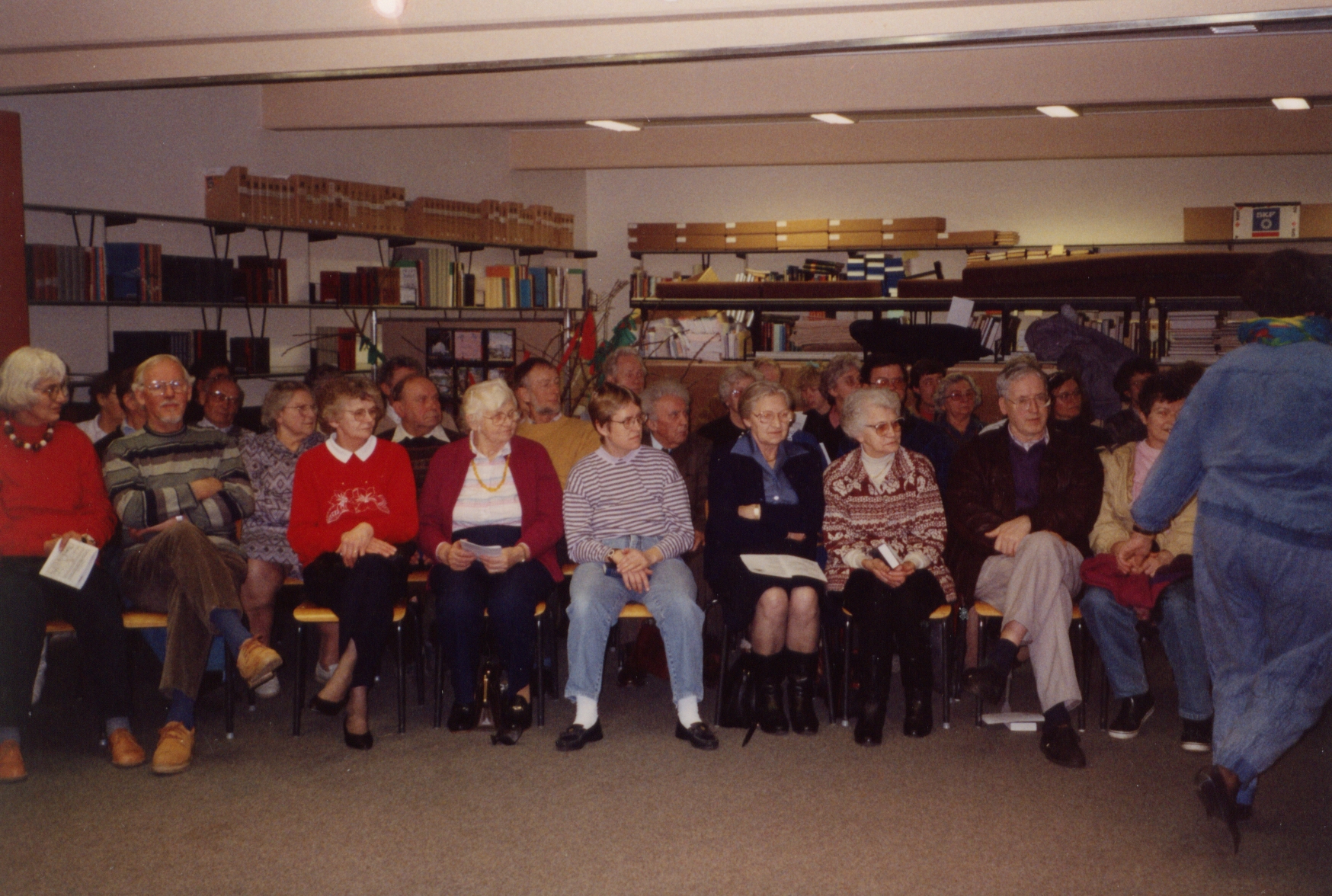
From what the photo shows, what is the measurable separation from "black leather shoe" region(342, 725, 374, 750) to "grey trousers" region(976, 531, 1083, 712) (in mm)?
2160

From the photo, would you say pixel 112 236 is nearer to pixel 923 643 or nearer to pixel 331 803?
pixel 331 803

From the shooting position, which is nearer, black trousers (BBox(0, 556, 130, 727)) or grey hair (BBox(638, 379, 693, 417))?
black trousers (BBox(0, 556, 130, 727))

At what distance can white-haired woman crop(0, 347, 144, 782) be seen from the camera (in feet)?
12.0

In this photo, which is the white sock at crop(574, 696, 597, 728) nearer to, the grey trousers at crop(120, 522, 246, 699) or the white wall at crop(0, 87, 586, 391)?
the grey trousers at crop(120, 522, 246, 699)

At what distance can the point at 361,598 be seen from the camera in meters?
3.88

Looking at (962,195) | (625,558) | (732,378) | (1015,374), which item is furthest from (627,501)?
(962,195)

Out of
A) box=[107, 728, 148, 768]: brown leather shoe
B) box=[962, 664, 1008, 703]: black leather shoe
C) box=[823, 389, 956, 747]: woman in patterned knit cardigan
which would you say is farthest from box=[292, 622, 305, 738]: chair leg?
box=[962, 664, 1008, 703]: black leather shoe

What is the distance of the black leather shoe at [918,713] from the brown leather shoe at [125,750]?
2.48 metres

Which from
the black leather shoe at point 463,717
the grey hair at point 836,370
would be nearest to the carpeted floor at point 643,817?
the black leather shoe at point 463,717

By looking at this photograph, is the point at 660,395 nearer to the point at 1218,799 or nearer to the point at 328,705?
the point at 328,705

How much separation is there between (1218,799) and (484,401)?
8.48 ft

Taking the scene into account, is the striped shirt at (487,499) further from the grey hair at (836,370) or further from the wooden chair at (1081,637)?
the grey hair at (836,370)

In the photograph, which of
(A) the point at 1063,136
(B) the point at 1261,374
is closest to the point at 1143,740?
(B) the point at 1261,374

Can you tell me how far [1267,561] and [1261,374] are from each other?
460 mm
